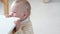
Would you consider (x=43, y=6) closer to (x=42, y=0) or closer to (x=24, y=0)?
(x=42, y=0)

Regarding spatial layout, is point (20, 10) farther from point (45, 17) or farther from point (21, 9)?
point (45, 17)

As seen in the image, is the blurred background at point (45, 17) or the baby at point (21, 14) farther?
the blurred background at point (45, 17)

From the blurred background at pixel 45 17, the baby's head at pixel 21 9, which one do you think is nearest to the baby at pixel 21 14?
the baby's head at pixel 21 9

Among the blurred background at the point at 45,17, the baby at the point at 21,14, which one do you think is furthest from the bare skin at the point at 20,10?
the blurred background at the point at 45,17

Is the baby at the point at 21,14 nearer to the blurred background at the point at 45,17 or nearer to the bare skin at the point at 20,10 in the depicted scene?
the bare skin at the point at 20,10

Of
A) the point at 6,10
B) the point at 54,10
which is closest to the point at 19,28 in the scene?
the point at 6,10

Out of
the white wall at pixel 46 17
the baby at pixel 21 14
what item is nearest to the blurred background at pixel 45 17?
the white wall at pixel 46 17

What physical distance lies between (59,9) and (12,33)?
1.57m

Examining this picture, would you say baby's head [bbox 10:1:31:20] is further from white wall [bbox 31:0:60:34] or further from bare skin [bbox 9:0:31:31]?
white wall [bbox 31:0:60:34]

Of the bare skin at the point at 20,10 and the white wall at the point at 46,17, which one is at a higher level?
the bare skin at the point at 20,10

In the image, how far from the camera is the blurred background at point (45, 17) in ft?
6.10

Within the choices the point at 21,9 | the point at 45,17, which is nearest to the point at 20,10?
the point at 21,9

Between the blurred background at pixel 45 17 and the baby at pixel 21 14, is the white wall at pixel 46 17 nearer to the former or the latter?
the blurred background at pixel 45 17

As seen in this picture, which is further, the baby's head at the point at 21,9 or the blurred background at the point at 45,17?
the blurred background at the point at 45,17
